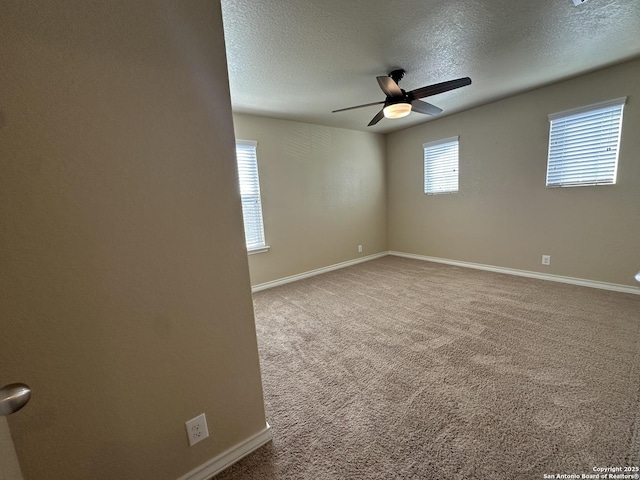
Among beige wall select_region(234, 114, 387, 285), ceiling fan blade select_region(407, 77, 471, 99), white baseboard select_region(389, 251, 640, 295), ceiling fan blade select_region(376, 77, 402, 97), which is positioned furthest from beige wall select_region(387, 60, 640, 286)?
ceiling fan blade select_region(376, 77, 402, 97)

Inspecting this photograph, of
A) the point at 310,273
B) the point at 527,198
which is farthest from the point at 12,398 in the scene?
the point at 527,198

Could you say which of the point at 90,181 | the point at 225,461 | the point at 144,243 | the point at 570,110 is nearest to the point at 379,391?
the point at 225,461

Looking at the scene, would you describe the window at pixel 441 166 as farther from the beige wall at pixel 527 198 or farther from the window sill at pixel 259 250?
the window sill at pixel 259 250

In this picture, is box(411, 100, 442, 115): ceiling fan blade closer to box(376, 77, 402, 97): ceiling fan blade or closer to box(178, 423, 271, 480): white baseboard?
box(376, 77, 402, 97): ceiling fan blade

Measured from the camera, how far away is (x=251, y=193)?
3.66 metres

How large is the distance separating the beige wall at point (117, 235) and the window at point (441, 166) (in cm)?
414

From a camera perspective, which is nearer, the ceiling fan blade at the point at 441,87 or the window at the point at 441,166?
the ceiling fan blade at the point at 441,87

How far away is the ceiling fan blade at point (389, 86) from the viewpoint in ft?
7.34

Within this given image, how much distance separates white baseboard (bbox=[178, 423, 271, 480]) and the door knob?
923 mm

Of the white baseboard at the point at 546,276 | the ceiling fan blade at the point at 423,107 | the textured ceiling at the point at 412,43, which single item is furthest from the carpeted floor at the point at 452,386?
the textured ceiling at the point at 412,43

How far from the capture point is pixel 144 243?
977 mm

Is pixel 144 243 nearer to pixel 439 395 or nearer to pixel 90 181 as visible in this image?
pixel 90 181

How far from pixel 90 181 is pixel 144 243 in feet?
0.86

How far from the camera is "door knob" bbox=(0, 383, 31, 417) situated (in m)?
0.52
